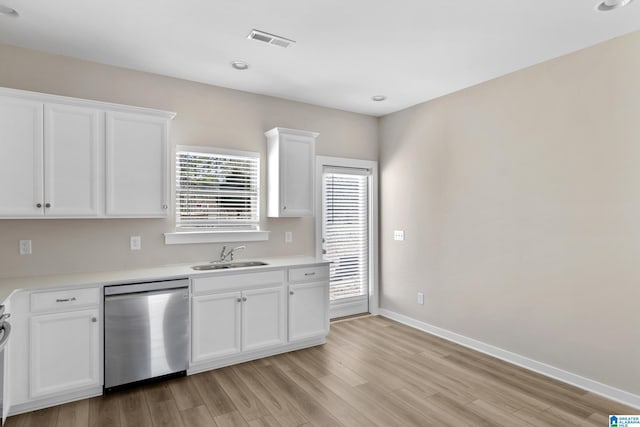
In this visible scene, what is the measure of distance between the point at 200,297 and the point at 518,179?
316cm

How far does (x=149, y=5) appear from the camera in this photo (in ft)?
7.99

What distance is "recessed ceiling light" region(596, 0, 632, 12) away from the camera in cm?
233

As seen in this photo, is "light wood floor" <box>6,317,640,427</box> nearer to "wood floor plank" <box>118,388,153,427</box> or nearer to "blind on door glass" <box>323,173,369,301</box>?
"wood floor plank" <box>118,388,153,427</box>

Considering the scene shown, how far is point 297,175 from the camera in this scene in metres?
4.14

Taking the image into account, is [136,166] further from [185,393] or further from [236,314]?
[185,393]

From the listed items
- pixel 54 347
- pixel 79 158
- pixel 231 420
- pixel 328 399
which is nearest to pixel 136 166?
pixel 79 158

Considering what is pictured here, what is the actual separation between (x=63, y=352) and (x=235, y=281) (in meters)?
1.37

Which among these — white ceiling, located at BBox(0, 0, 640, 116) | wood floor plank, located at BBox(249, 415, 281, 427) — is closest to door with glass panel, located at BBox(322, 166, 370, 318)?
white ceiling, located at BBox(0, 0, 640, 116)

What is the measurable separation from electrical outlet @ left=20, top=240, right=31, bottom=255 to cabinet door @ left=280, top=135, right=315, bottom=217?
2.27 metres

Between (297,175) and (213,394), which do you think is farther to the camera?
(297,175)

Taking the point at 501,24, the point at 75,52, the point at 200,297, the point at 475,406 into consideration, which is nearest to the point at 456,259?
the point at 475,406

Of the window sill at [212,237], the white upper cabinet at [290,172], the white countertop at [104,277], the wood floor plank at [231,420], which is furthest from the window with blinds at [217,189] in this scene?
the wood floor plank at [231,420]

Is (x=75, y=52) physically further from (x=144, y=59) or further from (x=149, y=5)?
(x=149, y=5)

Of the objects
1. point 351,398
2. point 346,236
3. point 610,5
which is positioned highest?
point 610,5
